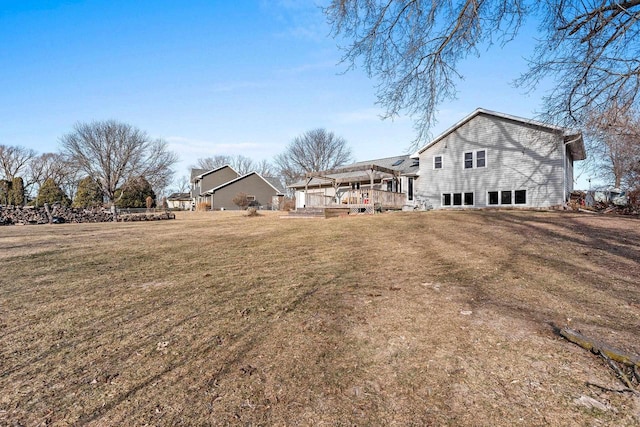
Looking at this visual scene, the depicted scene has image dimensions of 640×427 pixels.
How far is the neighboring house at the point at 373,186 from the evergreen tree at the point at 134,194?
20888 mm

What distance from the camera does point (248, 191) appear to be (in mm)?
41500

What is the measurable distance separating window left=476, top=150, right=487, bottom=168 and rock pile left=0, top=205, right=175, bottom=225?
22.6 meters

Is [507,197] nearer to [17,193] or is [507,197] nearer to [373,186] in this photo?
[373,186]

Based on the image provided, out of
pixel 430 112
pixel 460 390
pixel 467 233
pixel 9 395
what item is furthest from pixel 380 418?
pixel 467 233

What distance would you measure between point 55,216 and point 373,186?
73.4 feet

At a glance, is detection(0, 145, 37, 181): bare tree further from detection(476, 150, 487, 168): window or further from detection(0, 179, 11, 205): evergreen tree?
detection(476, 150, 487, 168): window

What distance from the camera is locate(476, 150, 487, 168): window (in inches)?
758

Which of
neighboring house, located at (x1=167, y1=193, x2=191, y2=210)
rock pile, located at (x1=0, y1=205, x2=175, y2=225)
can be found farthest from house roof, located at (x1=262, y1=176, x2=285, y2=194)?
neighboring house, located at (x1=167, y1=193, x2=191, y2=210)

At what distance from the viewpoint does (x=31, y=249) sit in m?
8.66

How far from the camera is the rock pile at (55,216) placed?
2045 cm

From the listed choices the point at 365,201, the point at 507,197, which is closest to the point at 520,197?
the point at 507,197

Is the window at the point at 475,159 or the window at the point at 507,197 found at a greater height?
the window at the point at 475,159

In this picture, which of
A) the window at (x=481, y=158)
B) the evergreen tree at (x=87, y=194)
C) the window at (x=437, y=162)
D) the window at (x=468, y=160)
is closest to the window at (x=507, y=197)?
the window at (x=481, y=158)

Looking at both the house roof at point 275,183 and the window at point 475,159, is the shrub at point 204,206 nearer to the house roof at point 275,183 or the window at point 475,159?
the house roof at point 275,183
